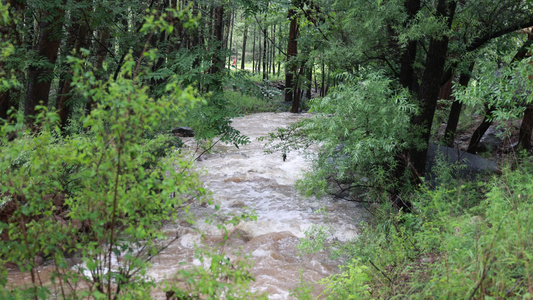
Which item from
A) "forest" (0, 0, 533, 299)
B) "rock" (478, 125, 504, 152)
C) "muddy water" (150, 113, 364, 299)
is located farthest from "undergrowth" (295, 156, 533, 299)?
"rock" (478, 125, 504, 152)

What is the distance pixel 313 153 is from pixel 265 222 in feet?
5.17

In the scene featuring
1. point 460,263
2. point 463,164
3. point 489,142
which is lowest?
point 489,142

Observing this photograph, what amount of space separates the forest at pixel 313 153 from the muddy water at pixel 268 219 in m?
0.28

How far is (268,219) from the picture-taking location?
7.43m

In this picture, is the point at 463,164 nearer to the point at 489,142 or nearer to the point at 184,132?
the point at 489,142

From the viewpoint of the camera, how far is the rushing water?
5484 mm

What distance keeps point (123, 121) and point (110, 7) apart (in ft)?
15.1

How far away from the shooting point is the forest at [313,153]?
2699 millimetres

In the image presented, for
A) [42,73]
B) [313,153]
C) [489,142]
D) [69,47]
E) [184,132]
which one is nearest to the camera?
[42,73]

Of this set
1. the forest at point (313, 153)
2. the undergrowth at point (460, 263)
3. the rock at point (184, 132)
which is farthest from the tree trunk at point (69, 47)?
the undergrowth at point (460, 263)

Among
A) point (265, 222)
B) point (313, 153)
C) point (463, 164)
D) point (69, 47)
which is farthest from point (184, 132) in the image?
point (463, 164)

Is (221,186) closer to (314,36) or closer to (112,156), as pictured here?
→ (314,36)

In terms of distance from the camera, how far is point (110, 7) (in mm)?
6309

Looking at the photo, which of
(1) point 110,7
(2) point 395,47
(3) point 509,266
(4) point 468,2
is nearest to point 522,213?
(3) point 509,266
